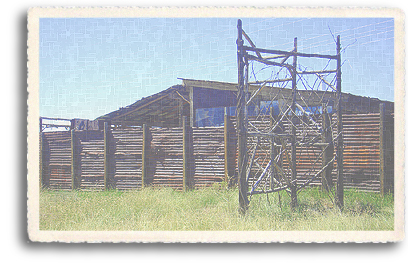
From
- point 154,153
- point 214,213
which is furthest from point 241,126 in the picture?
point 154,153

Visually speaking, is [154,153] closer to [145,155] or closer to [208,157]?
[145,155]

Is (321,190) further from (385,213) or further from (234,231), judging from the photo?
(234,231)

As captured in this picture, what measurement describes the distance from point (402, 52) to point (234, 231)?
315 cm

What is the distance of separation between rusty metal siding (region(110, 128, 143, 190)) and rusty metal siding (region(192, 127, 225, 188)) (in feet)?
4.76

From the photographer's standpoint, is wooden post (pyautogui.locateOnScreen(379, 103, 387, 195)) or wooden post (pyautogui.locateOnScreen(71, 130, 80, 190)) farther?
wooden post (pyautogui.locateOnScreen(71, 130, 80, 190))

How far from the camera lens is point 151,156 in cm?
749

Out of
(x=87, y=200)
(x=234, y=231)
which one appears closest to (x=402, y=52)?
(x=234, y=231)

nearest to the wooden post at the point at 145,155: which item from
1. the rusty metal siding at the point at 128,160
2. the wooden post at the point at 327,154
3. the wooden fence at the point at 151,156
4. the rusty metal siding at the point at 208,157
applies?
the wooden fence at the point at 151,156

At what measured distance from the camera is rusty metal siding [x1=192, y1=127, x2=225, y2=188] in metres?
7.04

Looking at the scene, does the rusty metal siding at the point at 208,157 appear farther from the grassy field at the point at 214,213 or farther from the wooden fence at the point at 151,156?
the grassy field at the point at 214,213

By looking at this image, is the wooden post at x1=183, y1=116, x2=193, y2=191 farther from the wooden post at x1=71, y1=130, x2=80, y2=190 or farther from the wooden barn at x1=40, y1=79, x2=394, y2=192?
the wooden post at x1=71, y1=130, x2=80, y2=190

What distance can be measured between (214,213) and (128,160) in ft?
12.0

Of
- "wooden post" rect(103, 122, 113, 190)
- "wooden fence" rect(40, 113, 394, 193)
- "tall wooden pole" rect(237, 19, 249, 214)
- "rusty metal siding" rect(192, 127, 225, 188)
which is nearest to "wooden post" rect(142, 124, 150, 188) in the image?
"wooden fence" rect(40, 113, 394, 193)

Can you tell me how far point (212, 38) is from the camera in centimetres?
402
